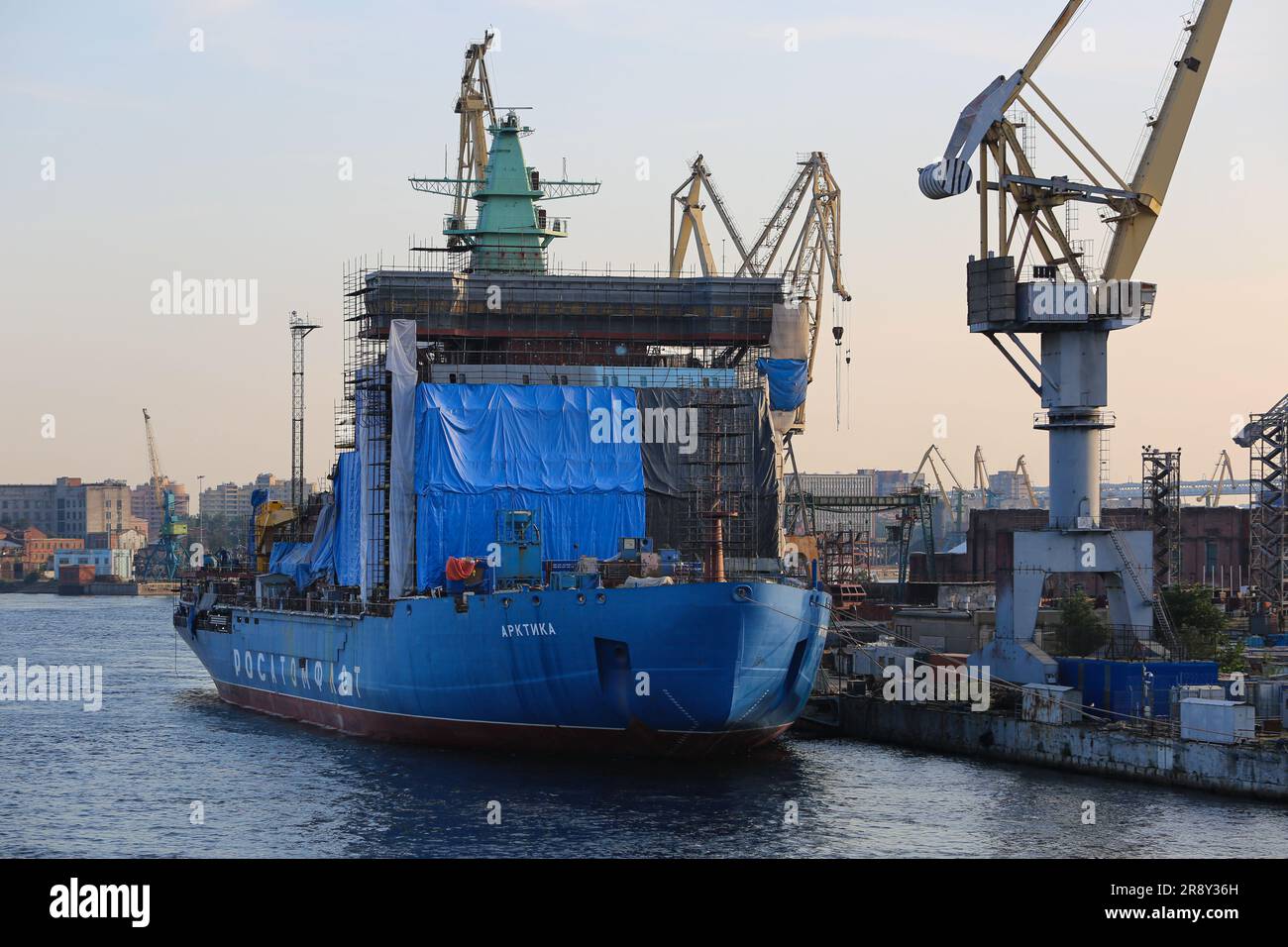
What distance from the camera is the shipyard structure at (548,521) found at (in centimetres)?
5069

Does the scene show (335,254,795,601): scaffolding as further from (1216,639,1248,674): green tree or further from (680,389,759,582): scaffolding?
(1216,639,1248,674): green tree

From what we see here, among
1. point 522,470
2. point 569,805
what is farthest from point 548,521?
point 569,805

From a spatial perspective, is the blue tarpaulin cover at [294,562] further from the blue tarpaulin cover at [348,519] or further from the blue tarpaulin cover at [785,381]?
the blue tarpaulin cover at [785,381]

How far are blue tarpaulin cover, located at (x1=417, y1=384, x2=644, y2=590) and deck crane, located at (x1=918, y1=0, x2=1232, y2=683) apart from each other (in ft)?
45.9

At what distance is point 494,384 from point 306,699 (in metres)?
15.0

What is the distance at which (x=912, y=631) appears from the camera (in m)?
Result: 73.9

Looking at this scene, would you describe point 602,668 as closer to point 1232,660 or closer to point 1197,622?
point 1232,660

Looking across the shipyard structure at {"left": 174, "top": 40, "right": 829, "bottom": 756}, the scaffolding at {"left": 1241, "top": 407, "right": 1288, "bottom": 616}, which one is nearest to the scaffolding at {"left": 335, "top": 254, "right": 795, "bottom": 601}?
the shipyard structure at {"left": 174, "top": 40, "right": 829, "bottom": 756}

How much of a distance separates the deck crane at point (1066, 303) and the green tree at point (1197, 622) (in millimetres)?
2397

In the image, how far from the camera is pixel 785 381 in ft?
228

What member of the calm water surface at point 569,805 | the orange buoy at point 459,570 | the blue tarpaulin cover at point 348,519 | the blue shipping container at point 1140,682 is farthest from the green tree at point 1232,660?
the blue tarpaulin cover at point 348,519

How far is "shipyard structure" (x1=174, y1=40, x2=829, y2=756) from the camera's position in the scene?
166 feet
